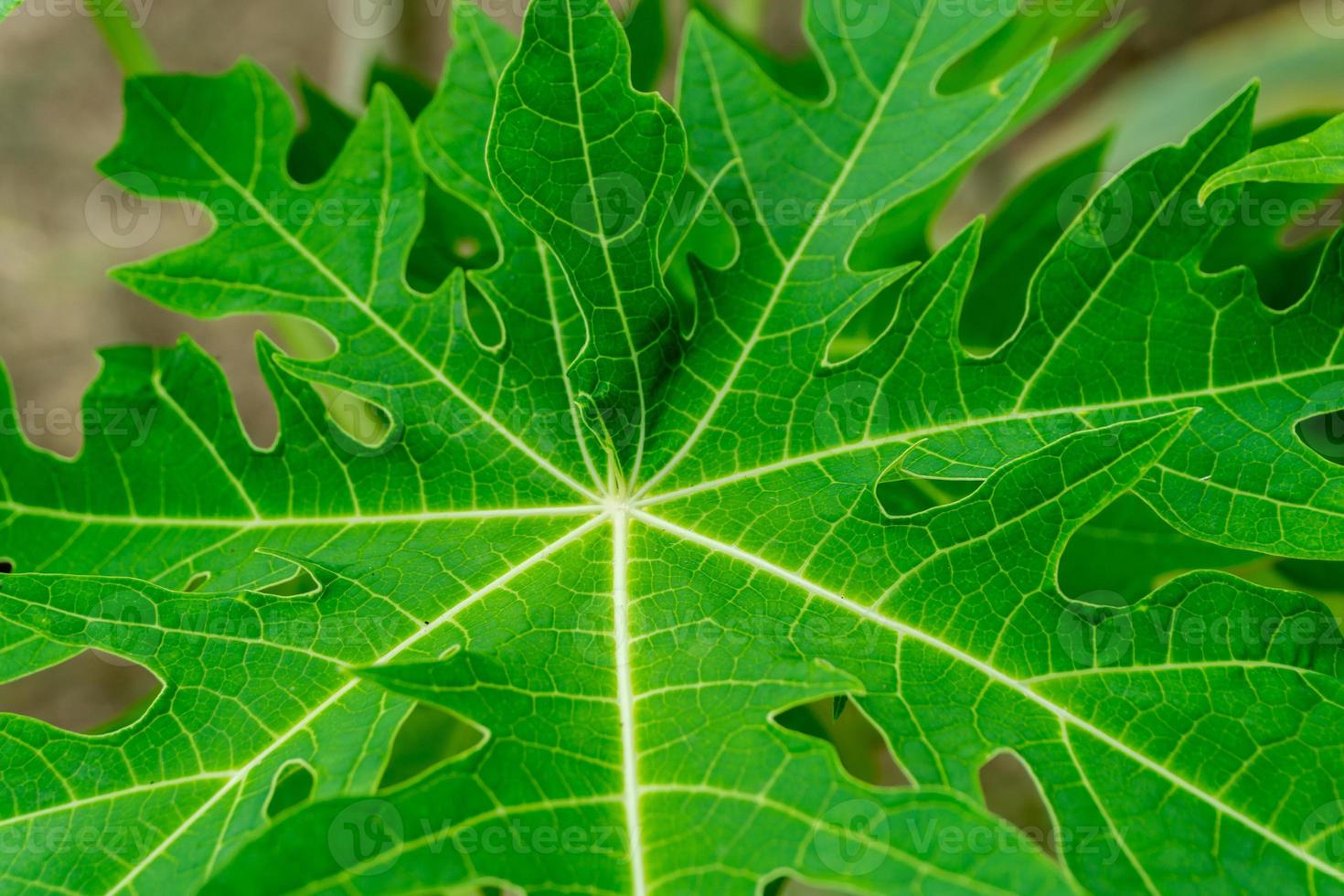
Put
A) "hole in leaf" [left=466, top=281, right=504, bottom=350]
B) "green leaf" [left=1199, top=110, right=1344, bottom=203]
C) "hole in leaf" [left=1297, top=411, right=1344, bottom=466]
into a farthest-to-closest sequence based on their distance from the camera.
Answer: "hole in leaf" [left=466, top=281, right=504, bottom=350] → "hole in leaf" [left=1297, top=411, right=1344, bottom=466] → "green leaf" [left=1199, top=110, right=1344, bottom=203]

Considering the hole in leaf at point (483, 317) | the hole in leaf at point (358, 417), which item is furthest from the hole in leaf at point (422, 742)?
the hole in leaf at point (483, 317)

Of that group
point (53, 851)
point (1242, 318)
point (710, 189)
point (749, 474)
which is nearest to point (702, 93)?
point (710, 189)

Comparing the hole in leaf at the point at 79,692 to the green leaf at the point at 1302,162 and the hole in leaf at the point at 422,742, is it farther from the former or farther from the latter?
the green leaf at the point at 1302,162

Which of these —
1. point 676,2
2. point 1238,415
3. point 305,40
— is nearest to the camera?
point 1238,415

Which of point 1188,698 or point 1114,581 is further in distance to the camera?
point 1114,581

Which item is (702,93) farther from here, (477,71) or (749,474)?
A: (749,474)

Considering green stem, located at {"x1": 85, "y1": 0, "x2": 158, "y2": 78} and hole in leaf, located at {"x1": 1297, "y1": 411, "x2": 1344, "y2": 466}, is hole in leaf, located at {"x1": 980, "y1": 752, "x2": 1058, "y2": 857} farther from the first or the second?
green stem, located at {"x1": 85, "y1": 0, "x2": 158, "y2": 78}

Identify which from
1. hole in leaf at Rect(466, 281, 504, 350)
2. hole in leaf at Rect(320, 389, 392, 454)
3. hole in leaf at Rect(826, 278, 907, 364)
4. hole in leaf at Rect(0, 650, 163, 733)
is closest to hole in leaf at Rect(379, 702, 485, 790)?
hole in leaf at Rect(320, 389, 392, 454)

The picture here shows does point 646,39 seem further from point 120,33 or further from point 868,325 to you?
point 120,33
